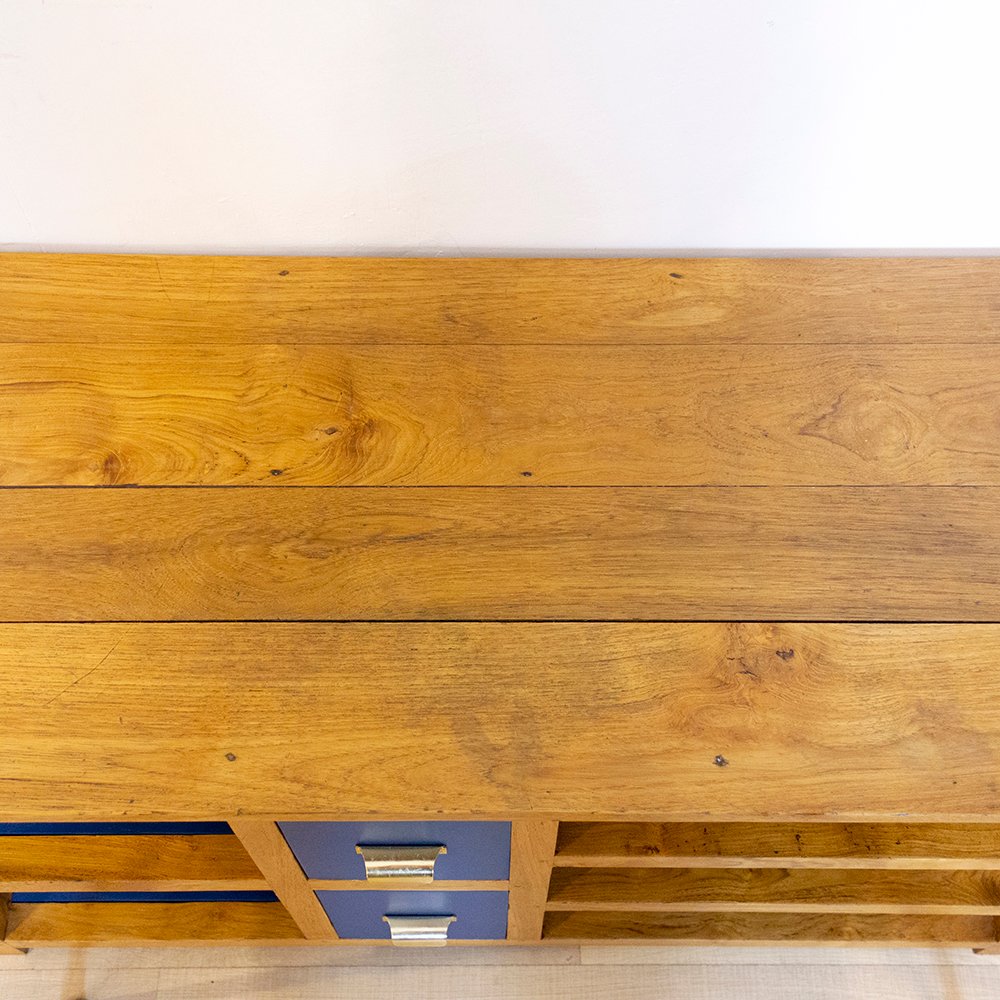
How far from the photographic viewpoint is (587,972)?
1172 mm

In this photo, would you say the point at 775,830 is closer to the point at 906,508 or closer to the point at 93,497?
the point at 906,508

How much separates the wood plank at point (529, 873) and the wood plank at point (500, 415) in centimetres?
31

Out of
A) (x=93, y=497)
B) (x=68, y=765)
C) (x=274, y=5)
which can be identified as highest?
(x=274, y=5)

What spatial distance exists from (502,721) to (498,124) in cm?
57

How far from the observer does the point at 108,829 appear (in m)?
0.88

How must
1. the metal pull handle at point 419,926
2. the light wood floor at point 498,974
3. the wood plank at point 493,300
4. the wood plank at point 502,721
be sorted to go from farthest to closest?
the light wood floor at point 498,974, the metal pull handle at point 419,926, the wood plank at point 493,300, the wood plank at point 502,721

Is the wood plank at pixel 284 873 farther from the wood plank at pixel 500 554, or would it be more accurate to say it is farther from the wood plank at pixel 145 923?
the wood plank at pixel 500 554

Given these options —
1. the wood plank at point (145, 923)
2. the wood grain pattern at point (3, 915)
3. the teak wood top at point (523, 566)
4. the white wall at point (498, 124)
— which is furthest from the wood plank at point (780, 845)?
the wood grain pattern at point (3, 915)

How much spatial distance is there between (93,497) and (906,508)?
2.46ft

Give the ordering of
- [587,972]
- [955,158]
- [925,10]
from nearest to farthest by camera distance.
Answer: [925,10], [955,158], [587,972]

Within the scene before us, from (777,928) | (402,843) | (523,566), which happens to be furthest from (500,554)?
(777,928)

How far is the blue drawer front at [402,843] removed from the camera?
0.74 m

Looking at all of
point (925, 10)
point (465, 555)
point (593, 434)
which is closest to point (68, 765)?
point (465, 555)

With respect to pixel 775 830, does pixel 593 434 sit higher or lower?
higher
